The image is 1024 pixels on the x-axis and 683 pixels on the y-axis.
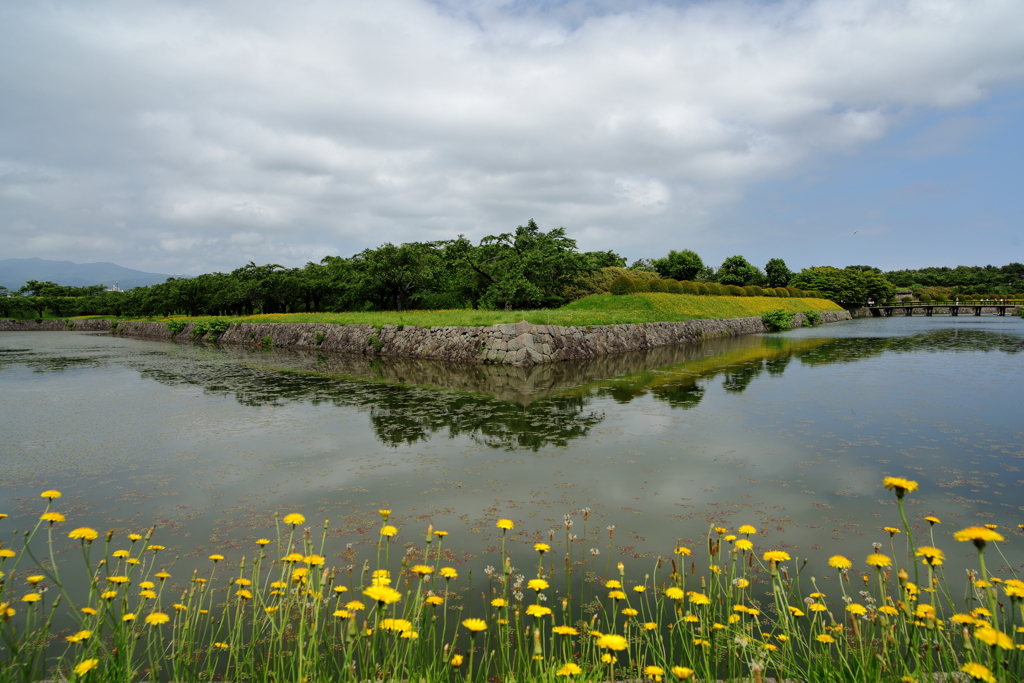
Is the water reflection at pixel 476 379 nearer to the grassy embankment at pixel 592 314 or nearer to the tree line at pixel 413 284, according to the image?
the grassy embankment at pixel 592 314

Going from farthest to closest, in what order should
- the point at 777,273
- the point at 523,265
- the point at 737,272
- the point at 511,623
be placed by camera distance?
the point at 777,273 < the point at 737,272 < the point at 523,265 < the point at 511,623

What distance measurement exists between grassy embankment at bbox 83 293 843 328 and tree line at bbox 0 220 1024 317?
2039 mm

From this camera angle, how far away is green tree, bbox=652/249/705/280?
205 ft

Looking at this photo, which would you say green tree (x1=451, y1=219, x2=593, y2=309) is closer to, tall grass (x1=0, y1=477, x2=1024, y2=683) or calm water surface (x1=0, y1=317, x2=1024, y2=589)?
calm water surface (x1=0, y1=317, x2=1024, y2=589)

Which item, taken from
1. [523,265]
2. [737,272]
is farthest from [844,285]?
[523,265]

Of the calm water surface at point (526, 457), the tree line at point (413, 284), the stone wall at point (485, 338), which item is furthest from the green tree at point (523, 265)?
the calm water surface at point (526, 457)

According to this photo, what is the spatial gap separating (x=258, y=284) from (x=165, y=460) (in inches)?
1472

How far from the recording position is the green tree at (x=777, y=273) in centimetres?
8425

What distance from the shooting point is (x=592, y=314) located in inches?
1040

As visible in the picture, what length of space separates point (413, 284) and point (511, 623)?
31257 millimetres

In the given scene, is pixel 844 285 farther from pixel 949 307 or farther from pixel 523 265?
pixel 523 265

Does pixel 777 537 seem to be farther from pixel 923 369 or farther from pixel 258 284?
pixel 258 284

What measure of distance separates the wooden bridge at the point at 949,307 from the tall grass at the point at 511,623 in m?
77.8

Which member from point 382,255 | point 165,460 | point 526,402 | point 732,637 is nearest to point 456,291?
point 382,255
